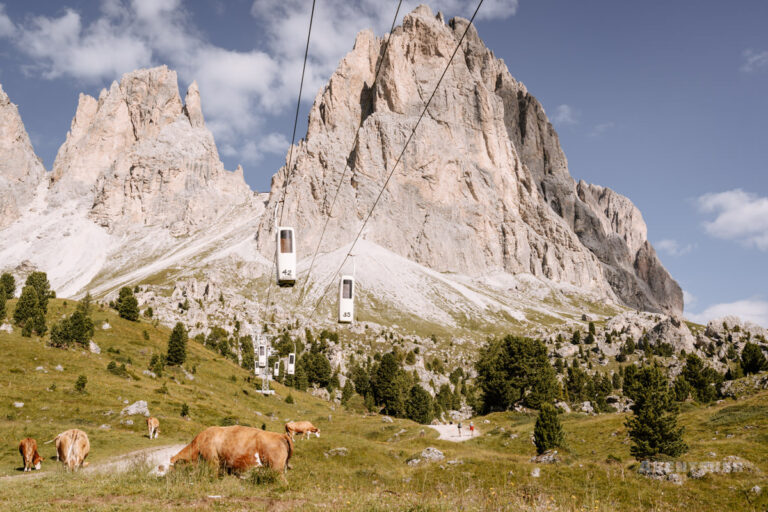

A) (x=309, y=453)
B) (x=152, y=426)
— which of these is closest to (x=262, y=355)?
(x=152, y=426)

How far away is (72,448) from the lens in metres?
19.3

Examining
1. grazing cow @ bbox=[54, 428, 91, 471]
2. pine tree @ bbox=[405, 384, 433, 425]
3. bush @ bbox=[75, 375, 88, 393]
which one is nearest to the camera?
grazing cow @ bbox=[54, 428, 91, 471]

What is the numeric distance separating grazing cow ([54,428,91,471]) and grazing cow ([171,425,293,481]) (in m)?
9.84

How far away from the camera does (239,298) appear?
171000 mm

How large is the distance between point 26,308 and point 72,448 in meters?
57.3

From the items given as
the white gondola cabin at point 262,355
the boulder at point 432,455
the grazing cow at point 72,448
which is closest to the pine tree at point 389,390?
the white gondola cabin at point 262,355

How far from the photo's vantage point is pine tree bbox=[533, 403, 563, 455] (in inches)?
1617

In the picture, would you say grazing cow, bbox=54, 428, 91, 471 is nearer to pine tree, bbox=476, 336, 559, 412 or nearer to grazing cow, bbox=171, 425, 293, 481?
grazing cow, bbox=171, 425, 293, 481

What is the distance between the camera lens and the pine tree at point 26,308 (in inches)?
2435

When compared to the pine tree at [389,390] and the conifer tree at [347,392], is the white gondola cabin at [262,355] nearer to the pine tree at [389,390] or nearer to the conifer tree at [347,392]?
the pine tree at [389,390]

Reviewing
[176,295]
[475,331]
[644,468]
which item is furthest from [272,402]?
[475,331]

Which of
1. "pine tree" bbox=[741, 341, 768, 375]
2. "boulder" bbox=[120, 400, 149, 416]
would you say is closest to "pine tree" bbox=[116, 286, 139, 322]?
"boulder" bbox=[120, 400, 149, 416]

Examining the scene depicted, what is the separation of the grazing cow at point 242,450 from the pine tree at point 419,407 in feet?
239

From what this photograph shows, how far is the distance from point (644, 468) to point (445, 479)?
36.8ft
